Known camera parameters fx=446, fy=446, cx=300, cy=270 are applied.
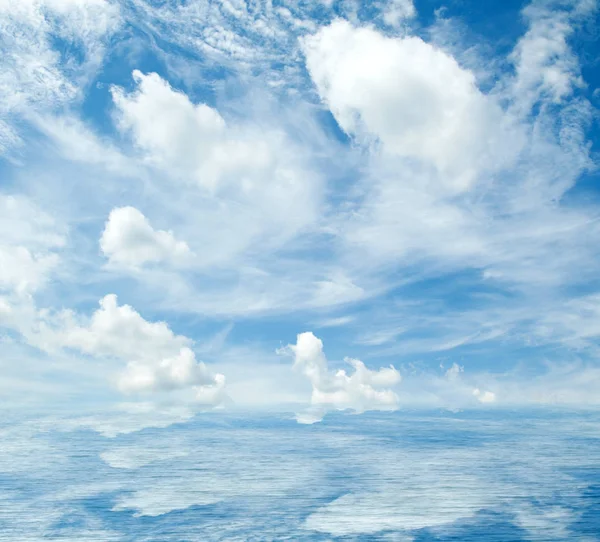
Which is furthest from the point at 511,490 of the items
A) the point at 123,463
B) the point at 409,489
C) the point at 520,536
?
the point at 123,463

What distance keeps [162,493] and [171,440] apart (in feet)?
368

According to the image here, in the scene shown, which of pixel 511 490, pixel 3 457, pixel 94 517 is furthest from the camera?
pixel 3 457

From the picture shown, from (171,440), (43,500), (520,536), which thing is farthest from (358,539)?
(171,440)

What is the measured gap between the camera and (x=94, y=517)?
68000 millimetres

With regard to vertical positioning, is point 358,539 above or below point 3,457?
below

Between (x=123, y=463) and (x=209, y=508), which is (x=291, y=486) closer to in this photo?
(x=209, y=508)

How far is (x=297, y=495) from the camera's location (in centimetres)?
8288

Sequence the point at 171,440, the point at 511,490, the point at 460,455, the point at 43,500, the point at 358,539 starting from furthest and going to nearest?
the point at 171,440
the point at 460,455
the point at 511,490
the point at 43,500
the point at 358,539

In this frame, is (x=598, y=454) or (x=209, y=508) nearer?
(x=209, y=508)

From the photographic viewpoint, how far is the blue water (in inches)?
2456

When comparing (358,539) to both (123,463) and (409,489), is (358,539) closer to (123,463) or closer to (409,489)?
(409,489)

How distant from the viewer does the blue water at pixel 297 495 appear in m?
62.4

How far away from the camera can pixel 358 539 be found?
58.7 meters

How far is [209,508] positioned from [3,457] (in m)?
93.2
